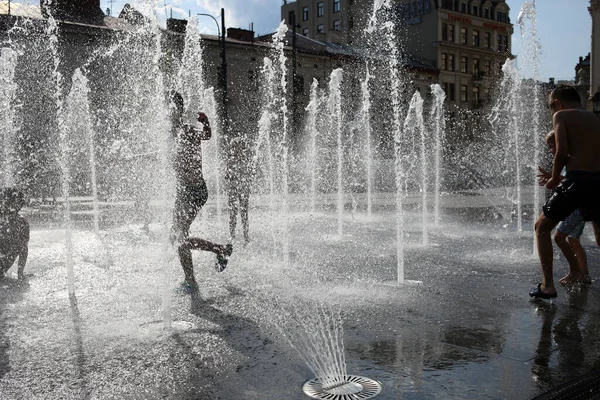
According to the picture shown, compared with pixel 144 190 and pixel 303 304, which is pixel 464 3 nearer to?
pixel 144 190

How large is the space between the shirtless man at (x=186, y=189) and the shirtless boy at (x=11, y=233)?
5.25 feet

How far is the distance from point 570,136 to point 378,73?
44.8 m

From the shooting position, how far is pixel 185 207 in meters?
5.11

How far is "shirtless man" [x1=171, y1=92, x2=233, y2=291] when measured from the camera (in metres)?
5.08

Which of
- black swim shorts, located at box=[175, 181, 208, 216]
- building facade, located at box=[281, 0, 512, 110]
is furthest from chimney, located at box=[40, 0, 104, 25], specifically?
black swim shorts, located at box=[175, 181, 208, 216]

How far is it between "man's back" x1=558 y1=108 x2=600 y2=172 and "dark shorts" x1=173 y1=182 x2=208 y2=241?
2797 millimetres

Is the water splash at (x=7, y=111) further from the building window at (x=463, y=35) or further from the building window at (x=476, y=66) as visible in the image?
the building window at (x=476, y=66)

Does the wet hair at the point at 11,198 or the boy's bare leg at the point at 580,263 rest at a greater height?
the wet hair at the point at 11,198

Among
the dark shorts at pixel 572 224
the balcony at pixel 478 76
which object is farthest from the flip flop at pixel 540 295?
the balcony at pixel 478 76

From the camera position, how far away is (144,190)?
16531mm

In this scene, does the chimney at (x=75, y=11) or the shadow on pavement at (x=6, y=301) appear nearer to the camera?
the shadow on pavement at (x=6, y=301)

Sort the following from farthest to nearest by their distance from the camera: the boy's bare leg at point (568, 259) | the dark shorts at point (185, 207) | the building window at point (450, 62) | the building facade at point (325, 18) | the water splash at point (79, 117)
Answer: the building window at point (450, 62) < the building facade at point (325, 18) < the water splash at point (79, 117) < the boy's bare leg at point (568, 259) < the dark shorts at point (185, 207)

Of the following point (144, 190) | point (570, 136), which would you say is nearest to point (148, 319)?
point (570, 136)

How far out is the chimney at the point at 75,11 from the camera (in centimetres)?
3222
